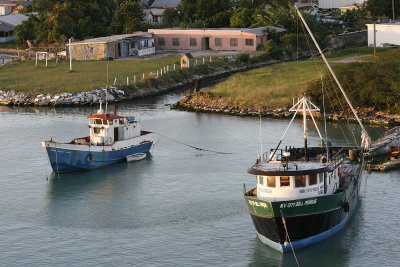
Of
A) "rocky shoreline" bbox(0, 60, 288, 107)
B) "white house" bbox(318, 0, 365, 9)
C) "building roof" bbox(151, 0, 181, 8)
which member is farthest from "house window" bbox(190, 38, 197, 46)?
"white house" bbox(318, 0, 365, 9)

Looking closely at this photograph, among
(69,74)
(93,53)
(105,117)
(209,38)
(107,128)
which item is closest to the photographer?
(105,117)

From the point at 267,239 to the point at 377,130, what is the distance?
36.1 metres

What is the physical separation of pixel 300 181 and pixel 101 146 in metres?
25.2

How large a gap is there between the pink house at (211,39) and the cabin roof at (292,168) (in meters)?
85.6

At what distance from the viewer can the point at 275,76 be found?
104875 millimetres

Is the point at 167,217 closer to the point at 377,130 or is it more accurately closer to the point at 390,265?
the point at 390,265

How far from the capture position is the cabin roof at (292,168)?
143 feet

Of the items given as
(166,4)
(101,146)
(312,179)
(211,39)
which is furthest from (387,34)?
(312,179)

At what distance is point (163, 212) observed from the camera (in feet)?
174

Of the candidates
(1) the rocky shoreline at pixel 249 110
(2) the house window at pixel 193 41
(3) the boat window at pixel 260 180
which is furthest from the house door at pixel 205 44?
(3) the boat window at pixel 260 180

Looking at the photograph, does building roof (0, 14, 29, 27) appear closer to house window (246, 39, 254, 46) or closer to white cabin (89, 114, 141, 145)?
house window (246, 39, 254, 46)

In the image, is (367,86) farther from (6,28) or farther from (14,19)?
(14,19)

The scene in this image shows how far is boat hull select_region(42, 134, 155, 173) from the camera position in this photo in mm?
62625

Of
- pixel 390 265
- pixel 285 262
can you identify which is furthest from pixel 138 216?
pixel 390 265
